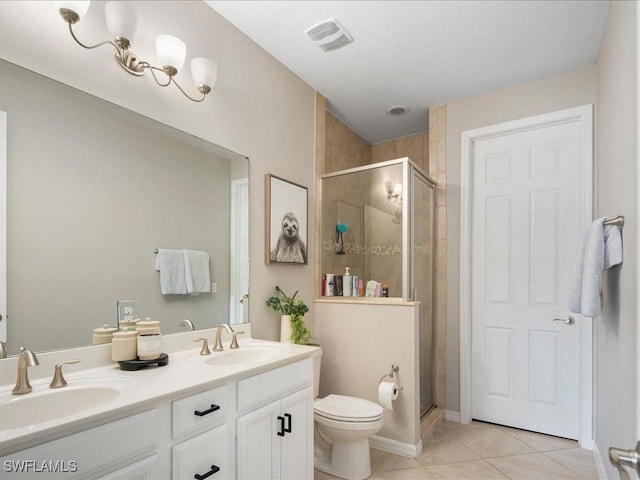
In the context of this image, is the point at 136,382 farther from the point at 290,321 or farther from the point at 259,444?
the point at 290,321

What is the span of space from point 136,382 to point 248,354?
711 millimetres

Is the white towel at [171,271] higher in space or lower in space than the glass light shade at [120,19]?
lower

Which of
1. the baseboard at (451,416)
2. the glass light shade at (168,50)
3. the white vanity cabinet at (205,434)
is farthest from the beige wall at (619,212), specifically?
the glass light shade at (168,50)

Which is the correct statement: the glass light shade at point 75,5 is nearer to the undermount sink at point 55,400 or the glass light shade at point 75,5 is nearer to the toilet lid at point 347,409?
the undermount sink at point 55,400

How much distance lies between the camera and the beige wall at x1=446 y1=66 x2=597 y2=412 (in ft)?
9.26

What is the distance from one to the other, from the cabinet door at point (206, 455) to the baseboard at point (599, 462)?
6.83 feet

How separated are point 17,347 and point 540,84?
139 inches

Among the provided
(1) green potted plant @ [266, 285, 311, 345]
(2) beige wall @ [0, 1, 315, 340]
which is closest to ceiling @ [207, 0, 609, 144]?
(2) beige wall @ [0, 1, 315, 340]

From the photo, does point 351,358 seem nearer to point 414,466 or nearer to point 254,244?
point 414,466

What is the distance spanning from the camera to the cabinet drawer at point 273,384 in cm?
150

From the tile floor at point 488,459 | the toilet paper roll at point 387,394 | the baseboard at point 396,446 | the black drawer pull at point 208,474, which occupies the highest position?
the black drawer pull at point 208,474

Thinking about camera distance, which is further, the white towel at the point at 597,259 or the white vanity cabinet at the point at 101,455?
the white towel at the point at 597,259

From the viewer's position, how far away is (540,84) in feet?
9.44

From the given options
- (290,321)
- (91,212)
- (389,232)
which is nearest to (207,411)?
(91,212)
